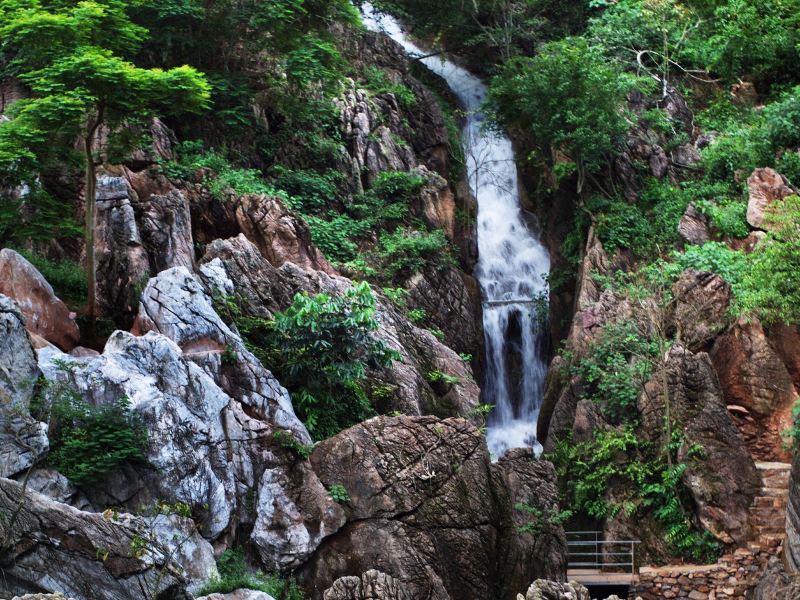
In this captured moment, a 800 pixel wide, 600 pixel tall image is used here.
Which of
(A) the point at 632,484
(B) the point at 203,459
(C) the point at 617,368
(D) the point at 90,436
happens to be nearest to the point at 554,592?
(B) the point at 203,459

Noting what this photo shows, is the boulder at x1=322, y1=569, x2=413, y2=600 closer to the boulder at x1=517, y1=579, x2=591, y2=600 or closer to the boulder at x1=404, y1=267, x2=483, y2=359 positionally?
the boulder at x1=517, y1=579, x2=591, y2=600

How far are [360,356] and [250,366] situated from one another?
2.57 m

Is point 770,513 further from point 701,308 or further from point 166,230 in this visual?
point 166,230

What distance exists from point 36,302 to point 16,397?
400 cm

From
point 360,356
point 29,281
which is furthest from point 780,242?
point 29,281

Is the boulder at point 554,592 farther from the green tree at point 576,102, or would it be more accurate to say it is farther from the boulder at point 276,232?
the green tree at point 576,102

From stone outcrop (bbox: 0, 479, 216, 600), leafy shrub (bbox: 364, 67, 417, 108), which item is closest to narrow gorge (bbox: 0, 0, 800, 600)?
stone outcrop (bbox: 0, 479, 216, 600)

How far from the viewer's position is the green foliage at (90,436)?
14.6 m

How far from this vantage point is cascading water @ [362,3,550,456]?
28.3 meters

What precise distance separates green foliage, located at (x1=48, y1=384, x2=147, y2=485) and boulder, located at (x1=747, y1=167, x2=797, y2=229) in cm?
1822

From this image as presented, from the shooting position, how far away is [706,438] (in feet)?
72.2

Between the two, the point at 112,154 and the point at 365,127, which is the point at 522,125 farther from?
the point at 112,154

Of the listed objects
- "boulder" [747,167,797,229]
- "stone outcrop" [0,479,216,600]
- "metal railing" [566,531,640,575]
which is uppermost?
"boulder" [747,167,797,229]

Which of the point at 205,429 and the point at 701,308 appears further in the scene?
the point at 701,308
